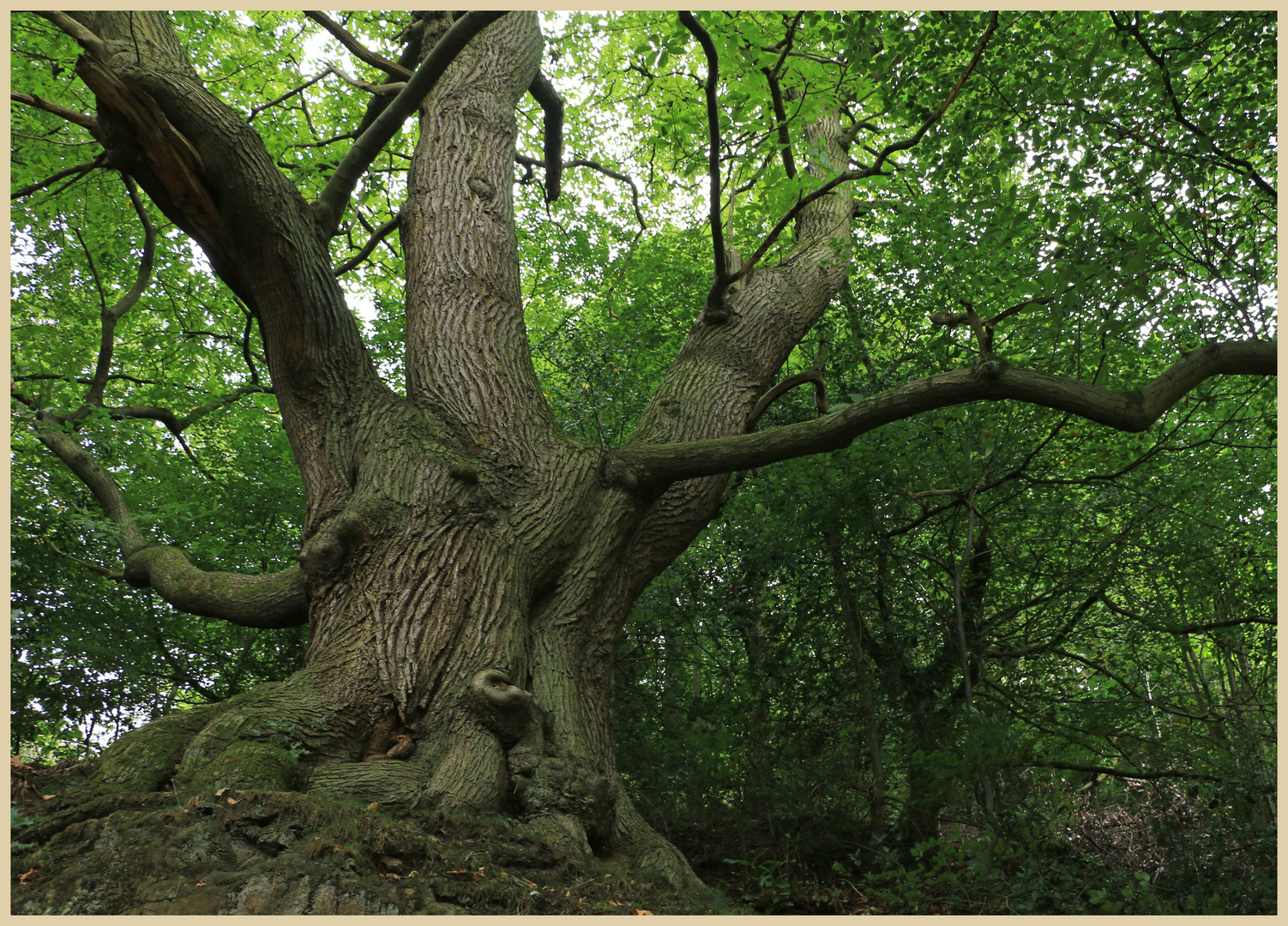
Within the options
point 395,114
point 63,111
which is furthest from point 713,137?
point 63,111

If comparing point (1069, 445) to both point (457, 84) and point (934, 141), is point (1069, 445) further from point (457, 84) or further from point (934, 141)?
point (457, 84)

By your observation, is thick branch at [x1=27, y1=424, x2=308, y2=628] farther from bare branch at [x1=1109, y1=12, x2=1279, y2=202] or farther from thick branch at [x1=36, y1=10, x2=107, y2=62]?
bare branch at [x1=1109, y1=12, x2=1279, y2=202]

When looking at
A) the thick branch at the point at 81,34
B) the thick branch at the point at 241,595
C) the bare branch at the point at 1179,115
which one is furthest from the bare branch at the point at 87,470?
the bare branch at the point at 1179,115

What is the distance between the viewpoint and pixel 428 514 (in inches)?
148

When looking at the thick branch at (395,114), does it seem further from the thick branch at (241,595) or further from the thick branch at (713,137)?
the thick branch at (241,595)

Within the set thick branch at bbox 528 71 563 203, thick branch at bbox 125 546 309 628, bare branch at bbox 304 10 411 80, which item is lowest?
thick branch at bbox 125 546 309 628

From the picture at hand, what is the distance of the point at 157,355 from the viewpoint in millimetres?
9047

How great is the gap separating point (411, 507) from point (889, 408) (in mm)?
2432

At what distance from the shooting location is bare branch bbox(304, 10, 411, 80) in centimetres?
491

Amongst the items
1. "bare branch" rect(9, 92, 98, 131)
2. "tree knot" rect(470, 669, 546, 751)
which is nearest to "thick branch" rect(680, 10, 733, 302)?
"tree knot" rect(470, 669, 546, 751)

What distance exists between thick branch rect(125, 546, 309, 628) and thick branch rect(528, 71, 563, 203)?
179 inches

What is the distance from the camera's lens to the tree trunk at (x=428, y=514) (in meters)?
3.12

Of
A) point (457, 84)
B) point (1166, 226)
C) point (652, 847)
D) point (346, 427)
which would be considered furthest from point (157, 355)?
point (1166, 226)

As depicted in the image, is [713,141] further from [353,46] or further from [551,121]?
[551,121]
